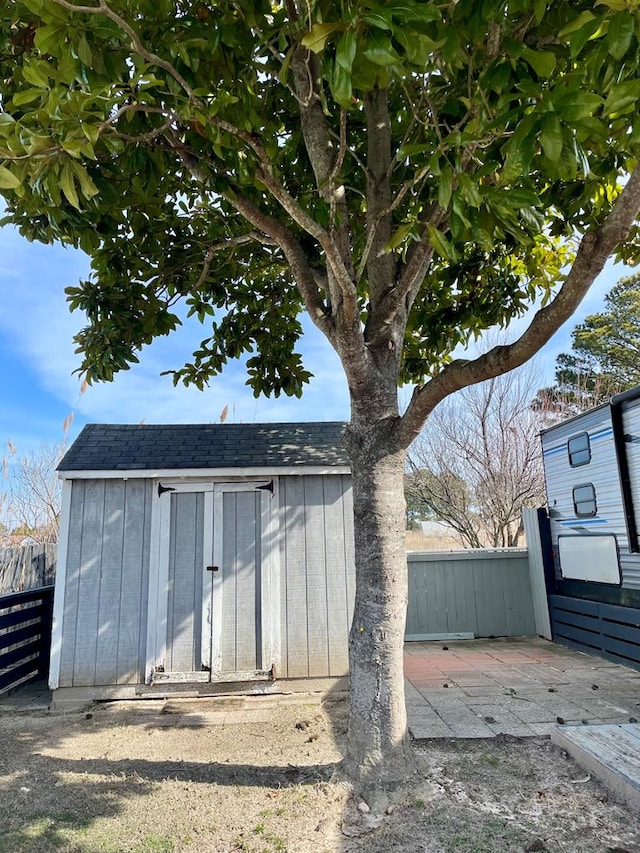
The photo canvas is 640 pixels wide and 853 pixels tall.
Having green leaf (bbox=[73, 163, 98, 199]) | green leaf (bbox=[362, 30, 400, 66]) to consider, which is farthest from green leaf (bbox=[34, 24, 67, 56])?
green leaf (bbox=[362, 30, 400, 66])

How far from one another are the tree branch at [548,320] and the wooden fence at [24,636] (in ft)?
13.9

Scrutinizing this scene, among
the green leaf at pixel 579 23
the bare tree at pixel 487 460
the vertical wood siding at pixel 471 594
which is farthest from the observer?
the bare tree at pixel 487 460

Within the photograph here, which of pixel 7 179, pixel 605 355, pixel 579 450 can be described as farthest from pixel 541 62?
pixel 605 355

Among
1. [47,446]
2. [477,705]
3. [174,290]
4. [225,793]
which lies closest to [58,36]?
[174,290]

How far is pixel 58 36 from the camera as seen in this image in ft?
6.50

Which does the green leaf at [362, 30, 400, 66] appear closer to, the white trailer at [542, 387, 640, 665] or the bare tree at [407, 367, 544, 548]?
the white trailer at [542, 387, 640, 665]

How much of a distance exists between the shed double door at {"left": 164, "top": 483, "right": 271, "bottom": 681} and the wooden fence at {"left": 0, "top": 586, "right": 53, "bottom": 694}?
4.74ft

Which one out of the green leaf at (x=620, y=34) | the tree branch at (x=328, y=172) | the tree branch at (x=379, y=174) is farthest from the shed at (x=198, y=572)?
the green leaf at (x=620, y=34)

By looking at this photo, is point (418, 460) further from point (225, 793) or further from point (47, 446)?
point (225, 793)

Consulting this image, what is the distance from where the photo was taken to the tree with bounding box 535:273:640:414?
13219mm

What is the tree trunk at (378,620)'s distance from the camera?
276cm

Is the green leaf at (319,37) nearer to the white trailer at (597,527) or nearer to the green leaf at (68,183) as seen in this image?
the green leaf at (68,183)

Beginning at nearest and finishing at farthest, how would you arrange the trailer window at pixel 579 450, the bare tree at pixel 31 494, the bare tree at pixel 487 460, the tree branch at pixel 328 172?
the tree branch at pixel 328 172, the trailer window at pixel 579 450, the bare tree at pixel 31 494, the bare tree at pixel 487 460

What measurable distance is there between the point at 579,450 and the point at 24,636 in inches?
241
